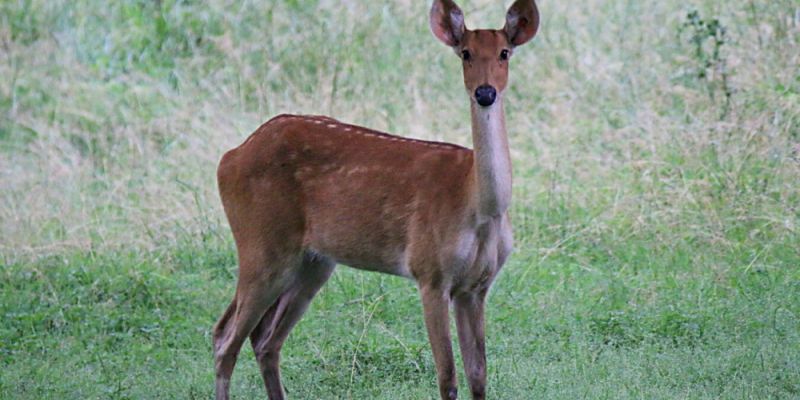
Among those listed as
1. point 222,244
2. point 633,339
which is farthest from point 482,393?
point 222,244

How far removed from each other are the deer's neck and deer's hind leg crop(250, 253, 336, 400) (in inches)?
42.9

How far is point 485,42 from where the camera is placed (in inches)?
235

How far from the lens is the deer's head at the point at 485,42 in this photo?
587cm

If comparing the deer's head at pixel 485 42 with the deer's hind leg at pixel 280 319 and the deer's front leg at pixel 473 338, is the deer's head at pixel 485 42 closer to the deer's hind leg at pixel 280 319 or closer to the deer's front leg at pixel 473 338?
the deer's front leg at pixel 473 338

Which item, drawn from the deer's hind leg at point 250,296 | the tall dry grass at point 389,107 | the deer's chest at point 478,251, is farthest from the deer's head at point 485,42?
the tall dry grass at point 389,107

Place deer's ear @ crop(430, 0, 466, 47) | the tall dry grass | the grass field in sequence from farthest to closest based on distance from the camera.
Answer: the tall dry grass
the grass field
deer's ear @ crop(430, 0, 466, 47)

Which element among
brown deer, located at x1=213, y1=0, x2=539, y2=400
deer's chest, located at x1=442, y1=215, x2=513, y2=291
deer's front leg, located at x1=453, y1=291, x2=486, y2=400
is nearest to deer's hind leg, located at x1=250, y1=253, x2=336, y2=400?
brown deer, located at x1=213, y1=0, x2=539, y2=400

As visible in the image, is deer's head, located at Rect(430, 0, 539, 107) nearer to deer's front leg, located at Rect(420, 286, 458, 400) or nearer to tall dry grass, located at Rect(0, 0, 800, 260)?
deer's front leg, located at Rect(420, 286, 458, 400)

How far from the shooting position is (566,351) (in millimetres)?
7285

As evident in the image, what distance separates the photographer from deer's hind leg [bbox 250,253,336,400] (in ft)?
22.6

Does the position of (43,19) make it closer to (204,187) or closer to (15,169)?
(15,169)

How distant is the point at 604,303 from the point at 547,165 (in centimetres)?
232

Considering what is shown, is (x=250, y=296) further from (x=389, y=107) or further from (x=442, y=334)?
(x=389, y=107)

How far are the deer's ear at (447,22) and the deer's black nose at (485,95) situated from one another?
1.68ft
